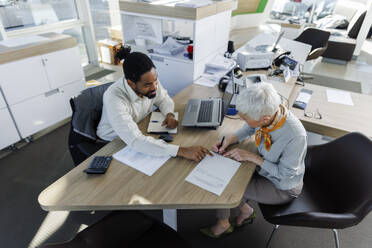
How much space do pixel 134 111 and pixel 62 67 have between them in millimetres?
1699

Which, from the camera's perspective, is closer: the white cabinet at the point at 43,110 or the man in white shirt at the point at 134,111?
the man in white shirt at the point at 134,111

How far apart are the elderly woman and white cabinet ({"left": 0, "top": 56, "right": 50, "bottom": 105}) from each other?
87.0 inches

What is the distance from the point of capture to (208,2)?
2.42 meters

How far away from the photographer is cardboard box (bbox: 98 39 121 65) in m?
Answer: 4.70

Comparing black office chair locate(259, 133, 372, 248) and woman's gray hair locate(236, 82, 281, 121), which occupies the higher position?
woman's gray hair locate(236, 82, 281, 121)

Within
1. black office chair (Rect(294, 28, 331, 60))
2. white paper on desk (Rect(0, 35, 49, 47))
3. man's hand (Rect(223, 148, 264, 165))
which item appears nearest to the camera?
man's hand (Rect(223, 148, 264, 165))

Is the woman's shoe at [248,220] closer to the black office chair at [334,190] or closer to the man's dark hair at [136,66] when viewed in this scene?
the black office chair at [334,190]

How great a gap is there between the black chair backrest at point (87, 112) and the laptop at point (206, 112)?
0.63 metres

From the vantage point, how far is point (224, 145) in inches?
61.5

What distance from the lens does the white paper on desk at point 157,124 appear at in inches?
67.9

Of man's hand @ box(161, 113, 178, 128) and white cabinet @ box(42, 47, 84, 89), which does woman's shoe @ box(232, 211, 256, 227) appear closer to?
man's hand @ box(161, 113, 178, 128)

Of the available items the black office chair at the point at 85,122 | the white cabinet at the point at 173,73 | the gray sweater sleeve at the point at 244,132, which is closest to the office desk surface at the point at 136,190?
the gray sweater sleeve at the point at 244,132

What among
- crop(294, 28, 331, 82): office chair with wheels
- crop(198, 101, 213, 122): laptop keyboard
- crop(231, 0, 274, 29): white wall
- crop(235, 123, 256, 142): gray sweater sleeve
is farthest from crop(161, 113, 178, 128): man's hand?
crop(231, 0, 274, 29): white wall

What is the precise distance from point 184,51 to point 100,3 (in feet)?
9.96
